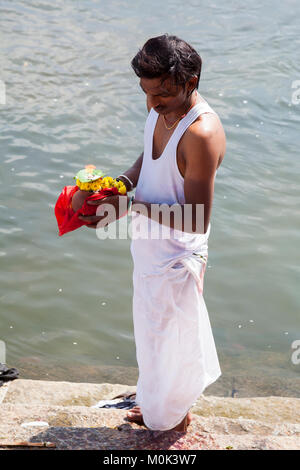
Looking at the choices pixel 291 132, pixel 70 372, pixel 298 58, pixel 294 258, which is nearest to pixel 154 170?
pixel 70 372

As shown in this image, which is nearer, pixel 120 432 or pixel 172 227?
pixel 172 227

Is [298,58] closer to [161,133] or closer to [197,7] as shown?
[197,7]

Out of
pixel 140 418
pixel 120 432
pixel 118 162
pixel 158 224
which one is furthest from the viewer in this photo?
pixel 118 162

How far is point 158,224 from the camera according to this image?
2531mm

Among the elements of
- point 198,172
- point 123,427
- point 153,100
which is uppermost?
point 153,100

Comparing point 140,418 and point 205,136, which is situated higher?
point 205,136

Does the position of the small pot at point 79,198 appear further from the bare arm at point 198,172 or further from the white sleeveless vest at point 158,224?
the bare arm at point 198,172

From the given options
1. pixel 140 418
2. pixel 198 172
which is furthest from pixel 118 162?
pixel 198 172

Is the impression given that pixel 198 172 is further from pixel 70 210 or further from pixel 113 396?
pixel 113 396

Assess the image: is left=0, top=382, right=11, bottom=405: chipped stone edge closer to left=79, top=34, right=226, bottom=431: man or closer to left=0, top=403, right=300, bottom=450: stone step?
left=0, top=403, right=300, bottom=450: stone step

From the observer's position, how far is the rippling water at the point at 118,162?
4887mm

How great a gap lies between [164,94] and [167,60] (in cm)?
13
